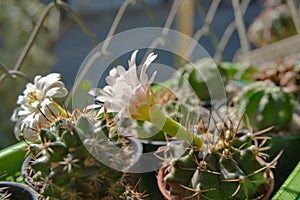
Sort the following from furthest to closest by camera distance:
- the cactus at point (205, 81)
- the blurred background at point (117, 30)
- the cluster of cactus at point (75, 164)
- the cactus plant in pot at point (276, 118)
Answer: the blurred background at point (117, 30)
the cactus at point (205, 81)
the cactus plant in pot at point (276, 118)
the cluster of cactus at point (75, 164)

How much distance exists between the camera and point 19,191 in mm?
630

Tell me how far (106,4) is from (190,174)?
18.8 feet

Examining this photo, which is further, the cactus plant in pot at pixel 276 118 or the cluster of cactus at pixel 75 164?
the cactus plant in pot at pixel 276 118

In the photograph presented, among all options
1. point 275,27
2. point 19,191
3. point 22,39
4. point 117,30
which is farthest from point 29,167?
point 275,27

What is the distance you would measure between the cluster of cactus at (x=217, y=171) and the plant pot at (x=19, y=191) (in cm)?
19

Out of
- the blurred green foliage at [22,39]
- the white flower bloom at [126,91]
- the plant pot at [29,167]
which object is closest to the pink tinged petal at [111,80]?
the white flower bloom at [126,91]

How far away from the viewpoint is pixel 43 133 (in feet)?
1.80

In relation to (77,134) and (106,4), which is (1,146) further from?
(106,4)

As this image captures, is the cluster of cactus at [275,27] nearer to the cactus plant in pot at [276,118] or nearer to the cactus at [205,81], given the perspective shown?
the cactus at [205,81]

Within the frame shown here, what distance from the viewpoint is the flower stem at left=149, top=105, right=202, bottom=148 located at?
63 cm

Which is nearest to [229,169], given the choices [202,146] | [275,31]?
[202,146]

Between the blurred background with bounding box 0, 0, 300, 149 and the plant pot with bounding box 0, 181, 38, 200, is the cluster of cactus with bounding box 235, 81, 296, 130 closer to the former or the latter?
the blurred background with bounding box 0, 0, 300, 149

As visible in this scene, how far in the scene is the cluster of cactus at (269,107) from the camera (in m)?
0.96

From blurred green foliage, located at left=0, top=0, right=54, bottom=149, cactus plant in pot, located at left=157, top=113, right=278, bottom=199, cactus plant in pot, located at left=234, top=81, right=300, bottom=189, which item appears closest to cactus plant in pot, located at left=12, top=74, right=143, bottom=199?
cactus plant in pot, located at left=157, top=113, right=278, bottom=199
